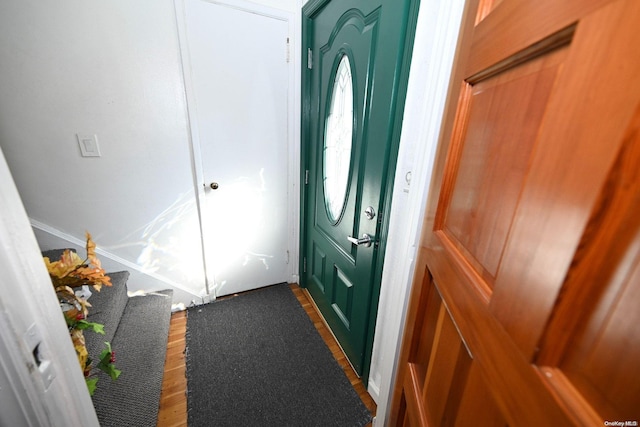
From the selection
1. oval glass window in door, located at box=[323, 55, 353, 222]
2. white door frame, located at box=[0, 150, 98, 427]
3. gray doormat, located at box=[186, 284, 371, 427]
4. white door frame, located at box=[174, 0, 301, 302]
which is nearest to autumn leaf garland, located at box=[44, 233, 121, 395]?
white door frame, located at box=[0, 150, 98, 427]

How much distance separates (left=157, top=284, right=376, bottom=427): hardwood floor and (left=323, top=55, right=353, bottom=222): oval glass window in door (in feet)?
2.72

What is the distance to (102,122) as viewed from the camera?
1.35 m

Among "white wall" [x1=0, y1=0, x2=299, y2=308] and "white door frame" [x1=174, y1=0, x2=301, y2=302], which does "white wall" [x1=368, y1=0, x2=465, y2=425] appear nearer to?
"white door frame" [x1=174, y1=0, x2=301, y2=302]

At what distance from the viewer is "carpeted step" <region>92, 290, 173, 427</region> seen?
1.05m

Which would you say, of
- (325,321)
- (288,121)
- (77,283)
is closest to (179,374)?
(325,321)

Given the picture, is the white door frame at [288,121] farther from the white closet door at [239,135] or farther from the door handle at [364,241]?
the door handle at [364,241]

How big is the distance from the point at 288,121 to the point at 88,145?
118 centimetres

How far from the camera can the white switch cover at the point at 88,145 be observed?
1340 millimetres

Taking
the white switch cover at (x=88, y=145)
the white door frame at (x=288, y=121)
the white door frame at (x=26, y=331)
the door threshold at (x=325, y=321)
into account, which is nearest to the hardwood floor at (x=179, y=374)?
the door threshold at (x=325, y=321)

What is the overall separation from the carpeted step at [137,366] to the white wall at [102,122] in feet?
0.84

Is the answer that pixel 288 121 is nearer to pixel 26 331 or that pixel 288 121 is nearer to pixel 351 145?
pixel 351 145

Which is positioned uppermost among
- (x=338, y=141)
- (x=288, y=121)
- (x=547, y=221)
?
(x=288, y=121)

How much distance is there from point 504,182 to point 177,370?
177 cm

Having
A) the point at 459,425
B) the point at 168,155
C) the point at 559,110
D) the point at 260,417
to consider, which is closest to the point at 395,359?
the point at 459,425
